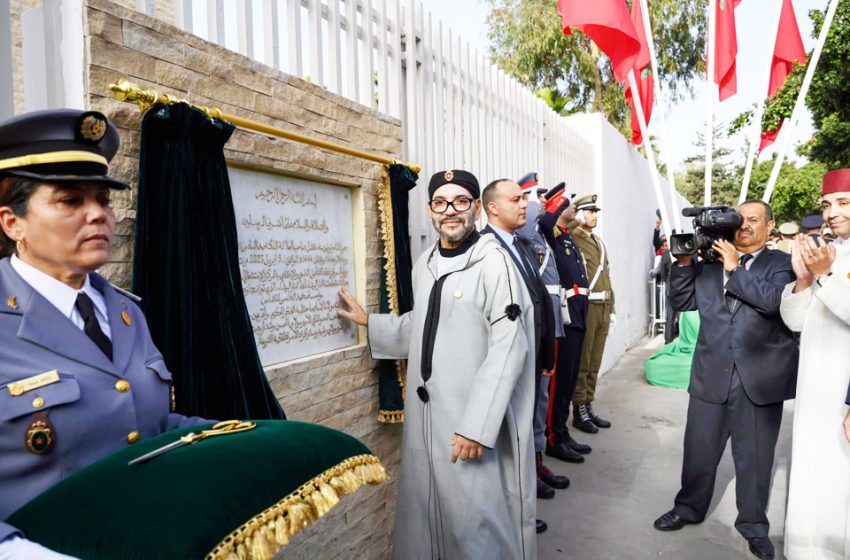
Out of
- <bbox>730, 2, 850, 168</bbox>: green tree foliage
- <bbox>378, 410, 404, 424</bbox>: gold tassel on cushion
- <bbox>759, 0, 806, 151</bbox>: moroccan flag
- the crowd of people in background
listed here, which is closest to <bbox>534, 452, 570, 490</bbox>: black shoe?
the crowd of people in background

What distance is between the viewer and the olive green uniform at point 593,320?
17.5 ft

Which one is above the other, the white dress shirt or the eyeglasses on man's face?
the eyeglasses on man's face

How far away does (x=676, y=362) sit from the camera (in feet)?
22.2

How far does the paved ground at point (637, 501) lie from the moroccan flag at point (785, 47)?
384cm

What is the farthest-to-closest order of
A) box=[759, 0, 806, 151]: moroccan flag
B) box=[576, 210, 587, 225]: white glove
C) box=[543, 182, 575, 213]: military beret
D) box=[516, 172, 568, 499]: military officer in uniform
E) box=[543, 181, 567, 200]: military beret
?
box=[759, 0, 806, 151]: moroccan flag
box=[576, 210, 587, 225]: white glove
box=[543, 182, 575, 213]: military beret
box=[543, 181, 567, 200]: military beret
box=[516, 172, 568, 499]: military officer in uniform

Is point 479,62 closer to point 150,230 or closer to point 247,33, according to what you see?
point 247,33

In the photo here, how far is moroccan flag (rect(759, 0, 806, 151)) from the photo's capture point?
21.5 ft

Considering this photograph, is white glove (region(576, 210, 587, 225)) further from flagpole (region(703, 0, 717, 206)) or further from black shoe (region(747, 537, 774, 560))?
black shoe (region(747, 537, 774, 560))

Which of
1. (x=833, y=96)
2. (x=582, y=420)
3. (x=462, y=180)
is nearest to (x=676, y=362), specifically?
(x=582, y=420)

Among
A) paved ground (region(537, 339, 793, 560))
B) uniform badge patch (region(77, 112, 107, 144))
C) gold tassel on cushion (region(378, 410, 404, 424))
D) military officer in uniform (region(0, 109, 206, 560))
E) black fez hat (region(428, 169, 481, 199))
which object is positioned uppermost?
black fez hat (region(428, 169, 481, 199))

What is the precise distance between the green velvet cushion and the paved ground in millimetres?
2410

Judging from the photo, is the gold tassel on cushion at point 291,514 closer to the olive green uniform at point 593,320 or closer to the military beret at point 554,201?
the military beret at point 554,201

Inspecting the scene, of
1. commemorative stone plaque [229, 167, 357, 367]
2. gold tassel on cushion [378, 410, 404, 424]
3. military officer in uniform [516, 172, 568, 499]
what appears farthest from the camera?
military officer in uniform [516, 172, 568, 499]

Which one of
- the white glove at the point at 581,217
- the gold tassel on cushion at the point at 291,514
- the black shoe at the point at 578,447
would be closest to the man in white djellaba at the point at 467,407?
the gold tassel on cushion at the point at 291,514
